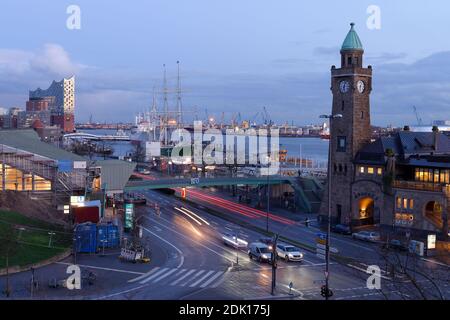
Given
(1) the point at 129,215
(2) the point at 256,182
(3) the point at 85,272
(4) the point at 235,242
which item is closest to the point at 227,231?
(4) the point at 235,242

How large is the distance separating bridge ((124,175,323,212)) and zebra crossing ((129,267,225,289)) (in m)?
27.6

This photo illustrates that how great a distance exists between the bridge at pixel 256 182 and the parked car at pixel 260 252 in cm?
2441

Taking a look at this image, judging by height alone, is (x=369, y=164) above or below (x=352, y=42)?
below

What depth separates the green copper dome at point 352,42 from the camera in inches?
2071

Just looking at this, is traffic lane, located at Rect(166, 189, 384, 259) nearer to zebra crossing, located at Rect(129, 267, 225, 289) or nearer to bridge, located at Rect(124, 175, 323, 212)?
bridge, located at Rect(124, 175, 323, 212)

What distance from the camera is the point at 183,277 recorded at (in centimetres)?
2981

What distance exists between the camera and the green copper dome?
173 feet

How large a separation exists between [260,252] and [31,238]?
13.8 metres

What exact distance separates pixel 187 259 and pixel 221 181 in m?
29.1

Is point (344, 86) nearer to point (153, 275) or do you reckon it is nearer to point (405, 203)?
point (405, 203)

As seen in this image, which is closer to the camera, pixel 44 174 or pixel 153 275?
pixel 153 275
